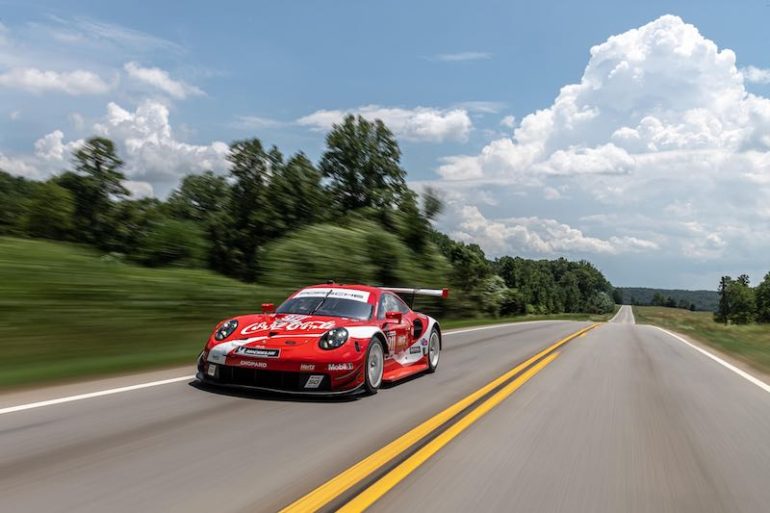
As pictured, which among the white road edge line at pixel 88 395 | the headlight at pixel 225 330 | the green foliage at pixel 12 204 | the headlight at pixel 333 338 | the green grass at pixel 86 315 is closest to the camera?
the white road edge line at pixel 88 395

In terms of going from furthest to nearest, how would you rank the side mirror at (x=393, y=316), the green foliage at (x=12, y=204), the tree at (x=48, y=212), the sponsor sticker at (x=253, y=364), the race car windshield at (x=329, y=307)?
the green foliage at (x=12, y=204)
the tree at (x=48, y=212)
the side mirror at (x=393, y=316)
the race car windshield at (x=329, y=307)
the sponsor sticker at (x=253, y=364)

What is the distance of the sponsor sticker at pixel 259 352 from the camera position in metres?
7.06

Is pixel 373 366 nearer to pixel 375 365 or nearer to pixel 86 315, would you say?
pixel 375 365

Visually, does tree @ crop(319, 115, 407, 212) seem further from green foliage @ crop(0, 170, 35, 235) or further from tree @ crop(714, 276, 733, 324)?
tree @ crop(714, 276, 733, 324)

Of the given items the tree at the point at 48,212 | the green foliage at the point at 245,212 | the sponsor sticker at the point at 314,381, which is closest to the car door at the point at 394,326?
the sponsor sticker at the point at 314,381

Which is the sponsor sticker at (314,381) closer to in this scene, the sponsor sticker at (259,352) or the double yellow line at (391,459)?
the sponsor sticker at (259,352)

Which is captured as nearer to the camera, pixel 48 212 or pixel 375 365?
pixel 375 365

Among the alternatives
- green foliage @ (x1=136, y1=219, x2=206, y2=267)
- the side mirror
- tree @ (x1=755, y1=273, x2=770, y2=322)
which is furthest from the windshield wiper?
tree @ (x1=755, y1=273, x2=770, y2=322)

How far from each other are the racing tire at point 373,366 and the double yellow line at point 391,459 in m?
1.06

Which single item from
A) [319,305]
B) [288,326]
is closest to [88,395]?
[288,326]

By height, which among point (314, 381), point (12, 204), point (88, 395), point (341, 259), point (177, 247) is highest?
point (12, 204)

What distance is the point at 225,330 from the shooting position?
7691 mm

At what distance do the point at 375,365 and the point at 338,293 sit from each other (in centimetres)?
132

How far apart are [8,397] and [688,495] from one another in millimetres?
6634
